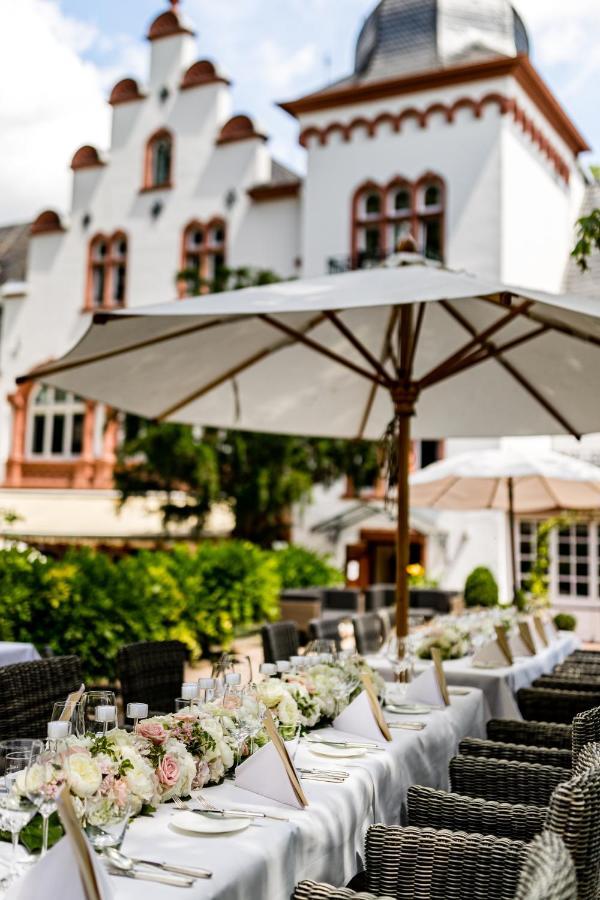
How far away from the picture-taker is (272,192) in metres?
20.0

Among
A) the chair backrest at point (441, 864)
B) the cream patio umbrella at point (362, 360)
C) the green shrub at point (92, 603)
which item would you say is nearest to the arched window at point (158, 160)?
the green shrub at point (92, 603)

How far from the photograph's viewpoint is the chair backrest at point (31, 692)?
404cm

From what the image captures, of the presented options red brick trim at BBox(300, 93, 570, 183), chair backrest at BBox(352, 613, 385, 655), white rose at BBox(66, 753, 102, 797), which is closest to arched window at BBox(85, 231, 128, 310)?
red brick trim at BBox(300, 93, 570, 183)

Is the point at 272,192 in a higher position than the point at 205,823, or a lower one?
higher

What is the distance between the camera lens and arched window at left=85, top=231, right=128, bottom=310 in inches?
863

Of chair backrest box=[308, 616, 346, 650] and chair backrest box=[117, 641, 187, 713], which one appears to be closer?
chair backrest box=[117, 641, 187, 713]

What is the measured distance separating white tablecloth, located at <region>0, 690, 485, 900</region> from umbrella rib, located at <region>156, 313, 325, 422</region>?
9.00 ft

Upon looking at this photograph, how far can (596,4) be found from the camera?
1376 cm

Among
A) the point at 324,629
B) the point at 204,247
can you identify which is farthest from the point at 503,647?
the point at 204,247

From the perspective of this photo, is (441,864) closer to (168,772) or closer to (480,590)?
(168,772)

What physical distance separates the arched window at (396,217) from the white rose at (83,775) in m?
16.4

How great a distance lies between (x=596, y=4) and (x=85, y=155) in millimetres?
12949

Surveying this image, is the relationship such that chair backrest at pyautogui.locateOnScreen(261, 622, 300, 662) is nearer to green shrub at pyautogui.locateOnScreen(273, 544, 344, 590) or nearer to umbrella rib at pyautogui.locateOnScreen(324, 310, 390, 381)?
umbrella rib at pyautogui.locateOnScreen(324, 310, 390, 381)

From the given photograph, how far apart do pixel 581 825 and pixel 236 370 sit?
4.12 m
